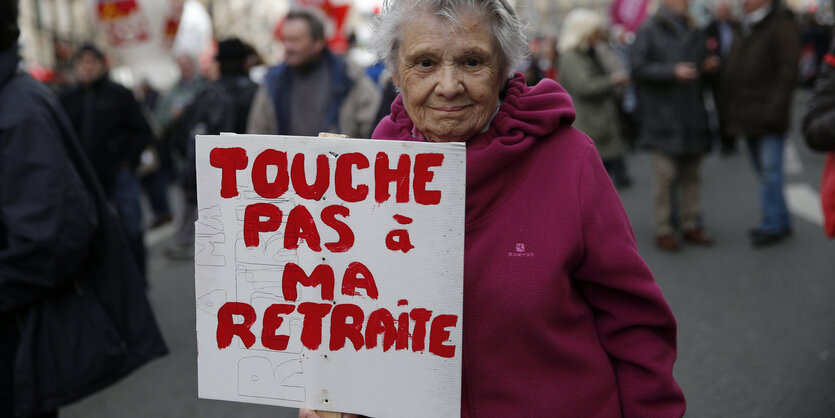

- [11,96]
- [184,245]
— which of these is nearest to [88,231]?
[11,96]

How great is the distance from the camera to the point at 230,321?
1.77 m

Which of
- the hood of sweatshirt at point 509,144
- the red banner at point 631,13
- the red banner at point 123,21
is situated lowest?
the hood of sweatshirt at point 509,144

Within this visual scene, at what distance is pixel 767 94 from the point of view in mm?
6871

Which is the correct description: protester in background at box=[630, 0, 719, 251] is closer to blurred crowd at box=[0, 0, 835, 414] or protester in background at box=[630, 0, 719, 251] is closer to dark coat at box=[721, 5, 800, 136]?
blurred crowd at box=[0, 0, 835, 414]

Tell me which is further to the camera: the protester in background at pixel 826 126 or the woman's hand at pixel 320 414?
the protester in background at pixel 826 126

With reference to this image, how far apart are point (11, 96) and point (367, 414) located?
167 centimetres

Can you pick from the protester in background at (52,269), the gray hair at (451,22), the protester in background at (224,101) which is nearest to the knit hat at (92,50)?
the protester in background at (224,101)

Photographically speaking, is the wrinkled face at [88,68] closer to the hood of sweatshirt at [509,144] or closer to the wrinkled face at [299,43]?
the wrinkled face at [299,43]

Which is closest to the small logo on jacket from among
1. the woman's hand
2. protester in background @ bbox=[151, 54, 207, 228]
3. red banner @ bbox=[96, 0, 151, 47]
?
the woman's hand

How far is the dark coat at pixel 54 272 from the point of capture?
2486 mm

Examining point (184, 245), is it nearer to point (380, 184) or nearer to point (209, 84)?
point (209, 84)

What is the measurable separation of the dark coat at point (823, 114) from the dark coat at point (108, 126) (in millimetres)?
4842

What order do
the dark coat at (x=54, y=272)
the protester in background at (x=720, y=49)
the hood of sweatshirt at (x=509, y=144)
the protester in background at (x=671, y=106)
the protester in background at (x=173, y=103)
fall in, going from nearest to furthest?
the hood of sweatshirt at (x=509, y=144)
the dark coat at (x=54, y=272)
the protester in background at (x=671, y=106)
the protester in background at (x=173, y=103)
the protester in background at (x=720, y=49)

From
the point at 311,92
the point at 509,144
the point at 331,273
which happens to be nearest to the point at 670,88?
the point at 311,92
